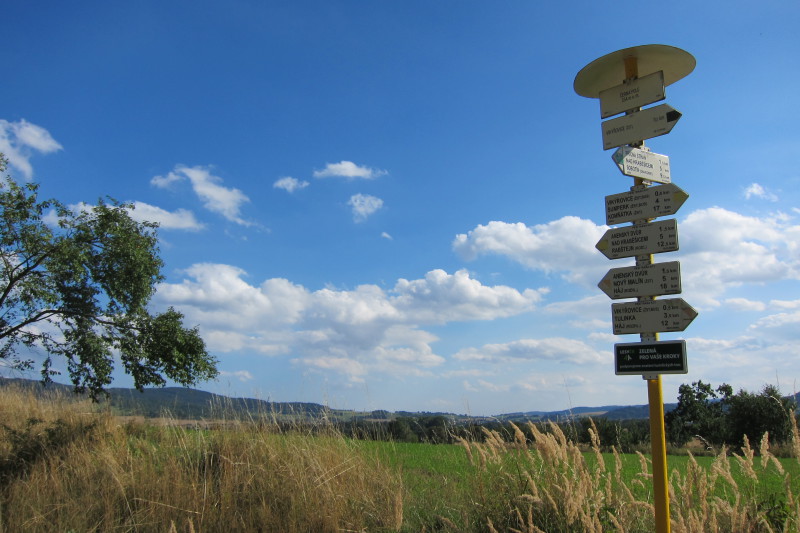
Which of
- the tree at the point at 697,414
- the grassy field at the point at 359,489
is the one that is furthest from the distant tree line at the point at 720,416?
the grassy field at the point at 359,489

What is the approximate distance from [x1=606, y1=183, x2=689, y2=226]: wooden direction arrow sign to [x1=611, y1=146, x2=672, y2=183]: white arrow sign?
0.15 meters

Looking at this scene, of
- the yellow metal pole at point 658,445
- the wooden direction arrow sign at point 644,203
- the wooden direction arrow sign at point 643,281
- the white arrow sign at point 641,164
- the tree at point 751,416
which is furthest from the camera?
the tree at point 751,416

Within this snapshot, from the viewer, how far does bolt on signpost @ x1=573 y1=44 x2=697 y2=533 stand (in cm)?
430

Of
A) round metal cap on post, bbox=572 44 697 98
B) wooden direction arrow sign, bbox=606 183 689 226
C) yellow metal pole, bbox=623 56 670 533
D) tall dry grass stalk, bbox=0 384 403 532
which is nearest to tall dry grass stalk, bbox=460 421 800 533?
yellow metal pole, bbox=623 56 670 533

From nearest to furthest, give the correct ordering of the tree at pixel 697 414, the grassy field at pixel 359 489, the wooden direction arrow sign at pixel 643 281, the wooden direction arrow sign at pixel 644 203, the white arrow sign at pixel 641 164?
the wooden direction arrow sign at pixel 643 281, the wooden direction arrow sign at pixel 644 203, the white arrow sign at pixel 641 164, the grassy field at pixel 359 489, the tree at pixel 697 414

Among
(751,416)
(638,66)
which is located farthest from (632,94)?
(751,416)

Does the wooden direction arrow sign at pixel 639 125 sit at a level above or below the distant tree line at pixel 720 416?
above

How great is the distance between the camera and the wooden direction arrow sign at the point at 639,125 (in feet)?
15.3

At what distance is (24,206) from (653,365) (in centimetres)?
2683

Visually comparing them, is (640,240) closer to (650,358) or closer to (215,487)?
(650,358)

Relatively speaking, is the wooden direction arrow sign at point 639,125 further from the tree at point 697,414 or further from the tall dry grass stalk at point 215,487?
the tree at point 697,414

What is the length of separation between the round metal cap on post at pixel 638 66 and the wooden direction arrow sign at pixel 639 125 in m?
0.41

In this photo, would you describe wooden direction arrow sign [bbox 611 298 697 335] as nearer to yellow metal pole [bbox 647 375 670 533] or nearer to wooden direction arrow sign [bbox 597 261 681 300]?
wooden direction arrow sign [bbox 597 261 681 300]

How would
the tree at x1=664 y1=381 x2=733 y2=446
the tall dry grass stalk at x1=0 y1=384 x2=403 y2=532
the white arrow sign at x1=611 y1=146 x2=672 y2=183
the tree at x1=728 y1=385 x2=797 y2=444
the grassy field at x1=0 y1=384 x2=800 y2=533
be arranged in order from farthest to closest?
the tree at x1=664 y1=381 x2=733 y2=446 → the tree at x1=728 y1=385 x2=797 y2=444 → the tall dry grass stalk at x1=0 y1=384 x2=403 y2=532 → the grassy field at x1=0 y1=384 x2=800 y2=533 → the white arrow sign at x1=611 y1=146 x2=672 y2=183
